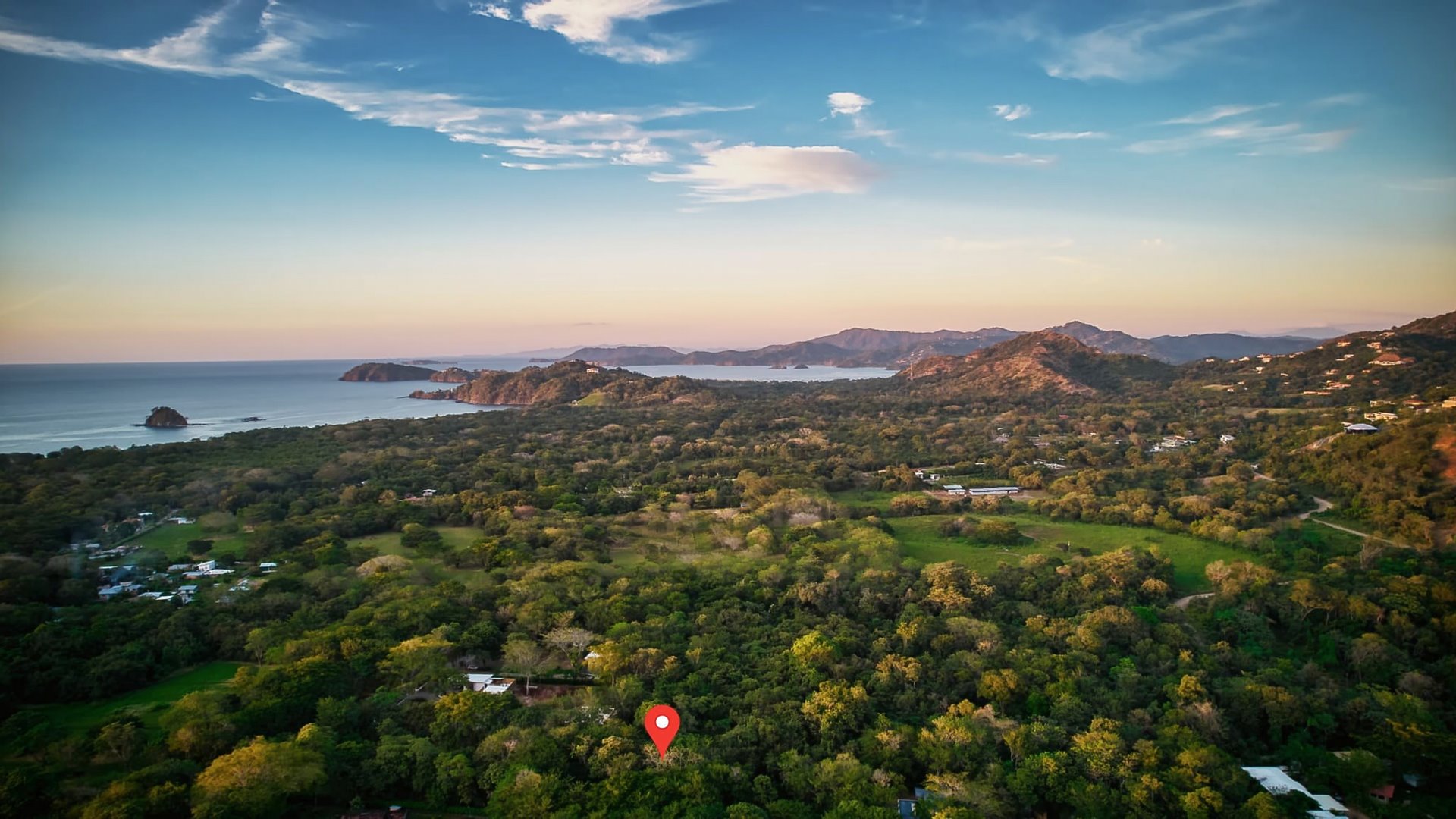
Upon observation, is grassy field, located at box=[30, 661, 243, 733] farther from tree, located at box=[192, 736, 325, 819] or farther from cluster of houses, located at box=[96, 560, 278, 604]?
tree, located at box=[192, 736, 325, 819]

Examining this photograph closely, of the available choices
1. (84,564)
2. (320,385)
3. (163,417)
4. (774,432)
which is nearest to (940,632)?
(84,564)

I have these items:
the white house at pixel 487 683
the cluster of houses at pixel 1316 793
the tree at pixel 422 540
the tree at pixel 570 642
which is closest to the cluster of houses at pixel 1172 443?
the cluster of houses at pixel 1316 793

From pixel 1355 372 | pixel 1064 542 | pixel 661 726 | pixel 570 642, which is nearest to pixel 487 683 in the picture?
pixel 570 642

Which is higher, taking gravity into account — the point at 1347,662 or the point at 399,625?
the point at 399,625

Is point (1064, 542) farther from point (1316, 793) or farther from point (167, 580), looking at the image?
point (167, 580)

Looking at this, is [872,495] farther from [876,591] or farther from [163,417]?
[163,417]
